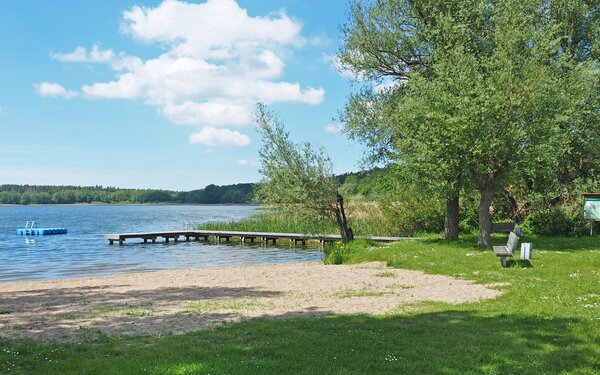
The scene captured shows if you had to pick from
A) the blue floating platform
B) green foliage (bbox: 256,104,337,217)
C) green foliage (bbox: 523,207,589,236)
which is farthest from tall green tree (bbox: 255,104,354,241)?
the blue floating platform

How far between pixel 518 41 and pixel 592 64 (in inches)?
343

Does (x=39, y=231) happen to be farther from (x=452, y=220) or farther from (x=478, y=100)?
(x=478, y=100)

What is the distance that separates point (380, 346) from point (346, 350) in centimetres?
66

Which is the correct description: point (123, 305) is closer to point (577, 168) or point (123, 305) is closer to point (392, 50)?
point (392, 50)

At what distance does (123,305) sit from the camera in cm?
1485

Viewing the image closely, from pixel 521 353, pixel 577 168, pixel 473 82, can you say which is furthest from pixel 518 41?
pixel 521 353

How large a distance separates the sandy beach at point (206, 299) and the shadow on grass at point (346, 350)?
135cm

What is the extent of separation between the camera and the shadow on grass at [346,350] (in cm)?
772

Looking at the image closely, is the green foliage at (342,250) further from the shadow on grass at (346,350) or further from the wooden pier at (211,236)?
the wooden pier at (211,236)

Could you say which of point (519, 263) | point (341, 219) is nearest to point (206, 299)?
point (519, 263)

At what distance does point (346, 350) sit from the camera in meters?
8.67

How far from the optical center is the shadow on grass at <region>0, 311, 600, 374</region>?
7719mm

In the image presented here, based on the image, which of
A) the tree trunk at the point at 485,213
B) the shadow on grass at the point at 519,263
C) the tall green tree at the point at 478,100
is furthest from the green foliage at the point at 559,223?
the shadow on grass at the point at 519,263

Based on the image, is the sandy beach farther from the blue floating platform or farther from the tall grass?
the blue floating platform
